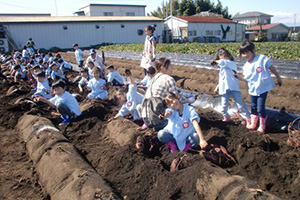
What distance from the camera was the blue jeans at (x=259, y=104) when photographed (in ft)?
14.3

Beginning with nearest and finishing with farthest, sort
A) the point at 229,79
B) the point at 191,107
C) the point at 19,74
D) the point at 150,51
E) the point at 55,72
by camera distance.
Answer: the point at 191,107, the point at 229,79, the point at 150,51, the point at 55,72, the point at 19,74

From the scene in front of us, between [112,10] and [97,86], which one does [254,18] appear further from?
[97,86]

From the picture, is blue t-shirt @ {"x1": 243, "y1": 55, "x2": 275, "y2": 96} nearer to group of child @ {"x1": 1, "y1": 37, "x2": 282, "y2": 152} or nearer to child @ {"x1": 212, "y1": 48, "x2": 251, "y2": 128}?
group of child @ {"x1": 1, "y1": 37, "x2": 282, "y2": 152}

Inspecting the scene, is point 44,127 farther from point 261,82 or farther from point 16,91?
point 16,91

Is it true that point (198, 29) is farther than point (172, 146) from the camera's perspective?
Yes

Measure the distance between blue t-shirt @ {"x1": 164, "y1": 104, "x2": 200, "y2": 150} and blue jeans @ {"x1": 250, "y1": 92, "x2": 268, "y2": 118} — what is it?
1.36 metres

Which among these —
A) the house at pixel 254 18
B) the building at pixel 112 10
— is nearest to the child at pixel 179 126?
the building at pixel 112 10

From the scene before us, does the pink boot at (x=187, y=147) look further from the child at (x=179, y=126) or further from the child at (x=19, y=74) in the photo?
the child at (x=19, y=74)

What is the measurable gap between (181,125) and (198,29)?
Result: 4059 centimetres

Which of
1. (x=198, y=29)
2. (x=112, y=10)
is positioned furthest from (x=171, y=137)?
(x=112, y=10)

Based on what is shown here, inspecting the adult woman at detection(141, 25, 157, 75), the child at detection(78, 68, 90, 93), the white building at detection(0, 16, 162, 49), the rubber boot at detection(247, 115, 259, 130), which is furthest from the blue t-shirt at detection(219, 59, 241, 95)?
the white building at detection(0, 16, 162, 49)

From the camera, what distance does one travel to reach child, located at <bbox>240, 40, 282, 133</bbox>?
13.9 feet

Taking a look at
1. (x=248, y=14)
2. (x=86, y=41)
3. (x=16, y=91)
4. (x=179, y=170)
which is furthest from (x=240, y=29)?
(x=179, y=170)

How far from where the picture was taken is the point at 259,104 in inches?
173
